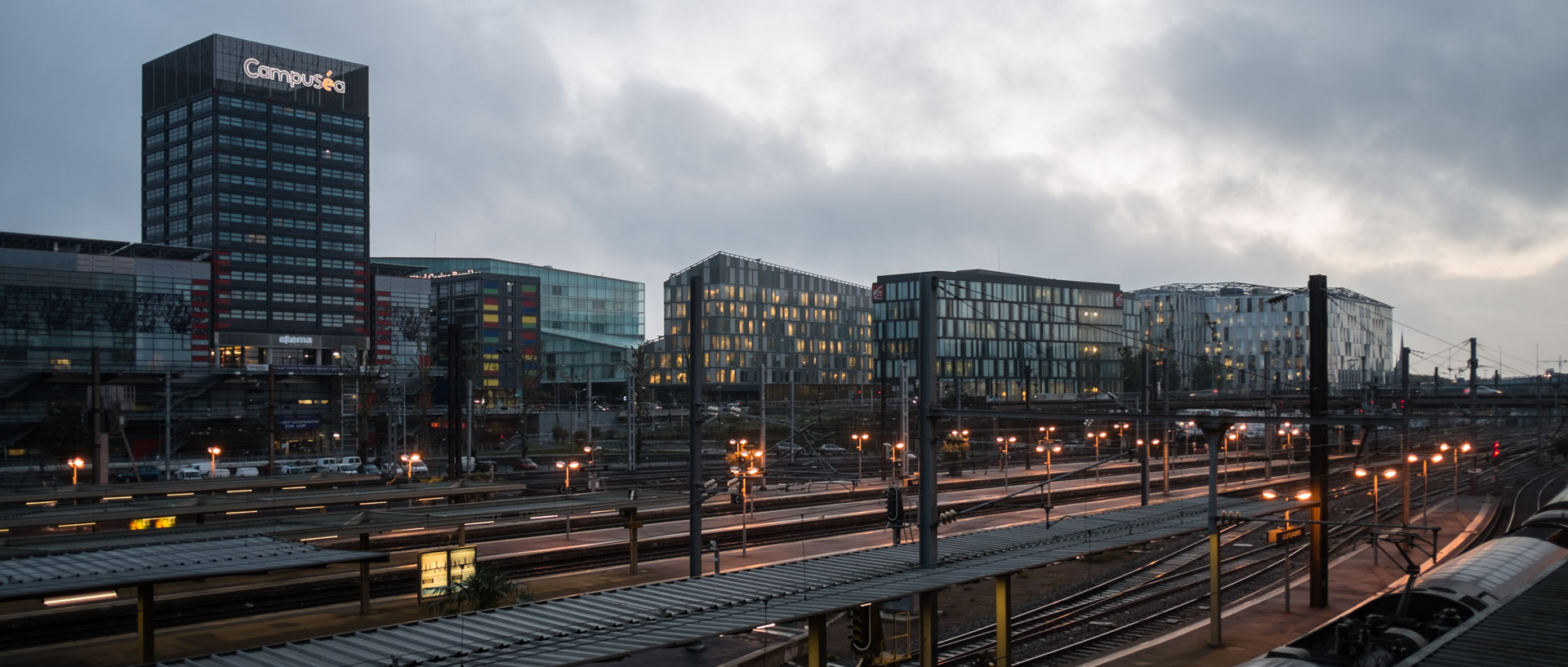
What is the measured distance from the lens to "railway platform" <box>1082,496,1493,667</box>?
65.4 ft

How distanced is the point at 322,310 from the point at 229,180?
15656 millimetres

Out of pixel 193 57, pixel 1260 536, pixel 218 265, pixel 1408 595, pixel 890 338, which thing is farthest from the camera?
pixel 890 338

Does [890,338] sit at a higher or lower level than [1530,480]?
higher

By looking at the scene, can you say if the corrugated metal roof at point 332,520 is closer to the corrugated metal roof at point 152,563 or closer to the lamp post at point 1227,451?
the corrugated metal roof at point 152,563

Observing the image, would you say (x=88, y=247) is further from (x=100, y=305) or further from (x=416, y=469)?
(x=416, y=469)

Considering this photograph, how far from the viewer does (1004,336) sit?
371ft

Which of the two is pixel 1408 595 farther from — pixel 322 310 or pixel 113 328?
pixel 322 310

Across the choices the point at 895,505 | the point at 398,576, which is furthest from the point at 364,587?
the point at 895,505

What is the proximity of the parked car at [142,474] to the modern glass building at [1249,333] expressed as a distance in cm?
11800

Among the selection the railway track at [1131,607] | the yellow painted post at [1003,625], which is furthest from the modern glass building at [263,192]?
the yellow painted post at [1003,625]

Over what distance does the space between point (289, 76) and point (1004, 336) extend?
270 ft

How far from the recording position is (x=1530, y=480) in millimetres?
57219

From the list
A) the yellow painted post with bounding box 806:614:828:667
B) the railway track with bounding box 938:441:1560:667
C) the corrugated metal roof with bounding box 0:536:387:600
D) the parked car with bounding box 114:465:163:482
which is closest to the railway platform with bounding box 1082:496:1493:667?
the railway track with bounding box 938:441:1560:667

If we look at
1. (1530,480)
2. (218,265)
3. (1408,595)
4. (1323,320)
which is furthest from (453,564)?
(218,265)
